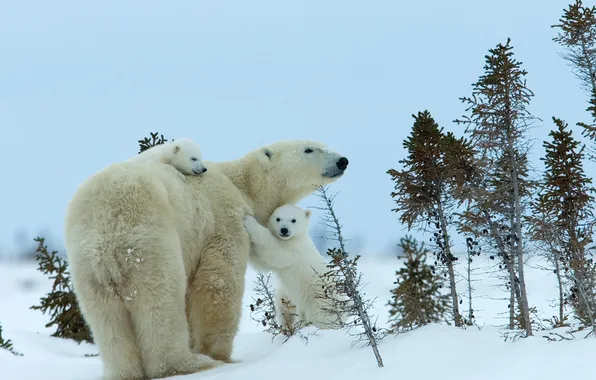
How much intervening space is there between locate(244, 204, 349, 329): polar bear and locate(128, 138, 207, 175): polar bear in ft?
2.62

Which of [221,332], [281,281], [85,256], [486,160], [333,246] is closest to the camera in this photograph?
[333,246]

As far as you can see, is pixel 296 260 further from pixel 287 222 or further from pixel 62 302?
pixel 62 302

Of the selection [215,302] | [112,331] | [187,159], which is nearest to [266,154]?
[187,159]

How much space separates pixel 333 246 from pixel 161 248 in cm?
161

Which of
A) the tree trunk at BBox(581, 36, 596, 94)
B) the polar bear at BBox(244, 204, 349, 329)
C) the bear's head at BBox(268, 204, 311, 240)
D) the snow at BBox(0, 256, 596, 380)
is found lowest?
the snow at BBox(0, 256, 596, 380)

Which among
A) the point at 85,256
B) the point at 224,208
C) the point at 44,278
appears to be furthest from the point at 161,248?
the point at 44,278

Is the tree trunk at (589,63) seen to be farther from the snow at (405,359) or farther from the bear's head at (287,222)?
the bear's head at (287,222)

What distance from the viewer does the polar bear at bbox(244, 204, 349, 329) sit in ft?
25.3

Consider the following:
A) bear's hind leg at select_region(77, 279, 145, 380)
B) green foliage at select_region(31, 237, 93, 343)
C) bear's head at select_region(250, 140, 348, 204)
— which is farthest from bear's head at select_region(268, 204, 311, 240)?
green foliage at select_region(31, 237, 93, 343)

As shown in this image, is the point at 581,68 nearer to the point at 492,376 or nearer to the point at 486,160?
the point at 486,160

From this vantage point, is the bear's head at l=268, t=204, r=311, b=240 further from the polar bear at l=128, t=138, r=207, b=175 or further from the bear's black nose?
the polar bear at l=128, t=138, r=207, b=175

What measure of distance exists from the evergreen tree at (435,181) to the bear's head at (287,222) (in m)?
1.18

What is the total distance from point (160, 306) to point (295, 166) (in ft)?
8.43

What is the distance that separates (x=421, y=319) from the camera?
6.30 metres
